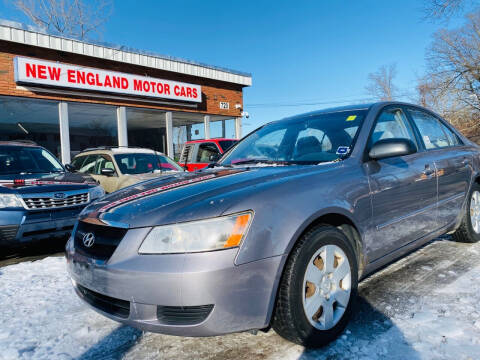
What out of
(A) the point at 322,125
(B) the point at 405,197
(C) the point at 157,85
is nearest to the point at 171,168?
Result: (A) the point at 322,125

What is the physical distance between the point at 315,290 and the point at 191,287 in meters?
0.79

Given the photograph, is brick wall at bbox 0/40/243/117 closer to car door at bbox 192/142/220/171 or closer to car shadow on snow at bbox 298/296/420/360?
car door at bbox 192/142/220/171

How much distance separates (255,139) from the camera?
348cm

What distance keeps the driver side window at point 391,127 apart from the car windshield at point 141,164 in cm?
467

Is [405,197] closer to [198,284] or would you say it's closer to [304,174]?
[304,174]

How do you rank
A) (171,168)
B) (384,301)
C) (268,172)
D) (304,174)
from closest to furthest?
(304,174) → (268,172) → (384,301) → (171,168)

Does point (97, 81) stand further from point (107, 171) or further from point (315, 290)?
point (315, 290)

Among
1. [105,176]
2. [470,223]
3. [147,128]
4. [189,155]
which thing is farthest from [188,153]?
[470,223]

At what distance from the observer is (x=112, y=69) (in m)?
12.0

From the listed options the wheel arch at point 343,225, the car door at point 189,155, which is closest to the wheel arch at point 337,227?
the wheel arch at point 343,225

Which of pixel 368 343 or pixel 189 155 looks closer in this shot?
pixel 368 343

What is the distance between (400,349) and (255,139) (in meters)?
2.22

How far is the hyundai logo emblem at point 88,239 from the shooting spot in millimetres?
1975

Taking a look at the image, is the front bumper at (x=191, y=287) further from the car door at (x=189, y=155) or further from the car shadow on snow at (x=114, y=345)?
the car door at (x=189, y=155)
